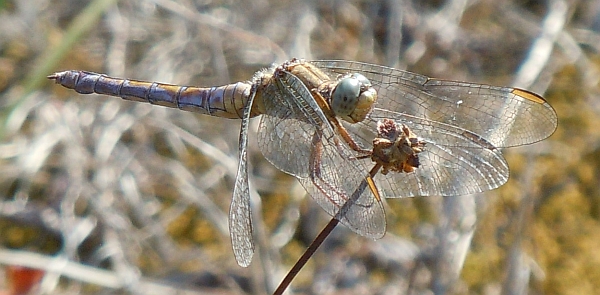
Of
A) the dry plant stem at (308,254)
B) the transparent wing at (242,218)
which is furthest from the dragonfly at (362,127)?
the dry plant stem at (308,254)

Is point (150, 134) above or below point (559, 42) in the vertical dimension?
below

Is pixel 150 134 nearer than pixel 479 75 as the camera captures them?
Yes

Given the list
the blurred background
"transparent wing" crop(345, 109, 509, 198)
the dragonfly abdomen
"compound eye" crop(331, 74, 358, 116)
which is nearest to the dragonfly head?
"compound eye" crop(331, 74, 358, 116)

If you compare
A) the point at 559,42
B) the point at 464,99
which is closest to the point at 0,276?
the point at 464,99

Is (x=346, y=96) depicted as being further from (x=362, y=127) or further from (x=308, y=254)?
(x=308, y=254)

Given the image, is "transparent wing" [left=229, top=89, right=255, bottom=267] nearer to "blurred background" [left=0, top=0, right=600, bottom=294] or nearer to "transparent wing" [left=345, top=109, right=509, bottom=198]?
"transparent wing" [left=345, top=109, right=509, bottom=198]

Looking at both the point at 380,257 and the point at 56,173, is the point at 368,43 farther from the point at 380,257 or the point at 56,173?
the point at 56,173
